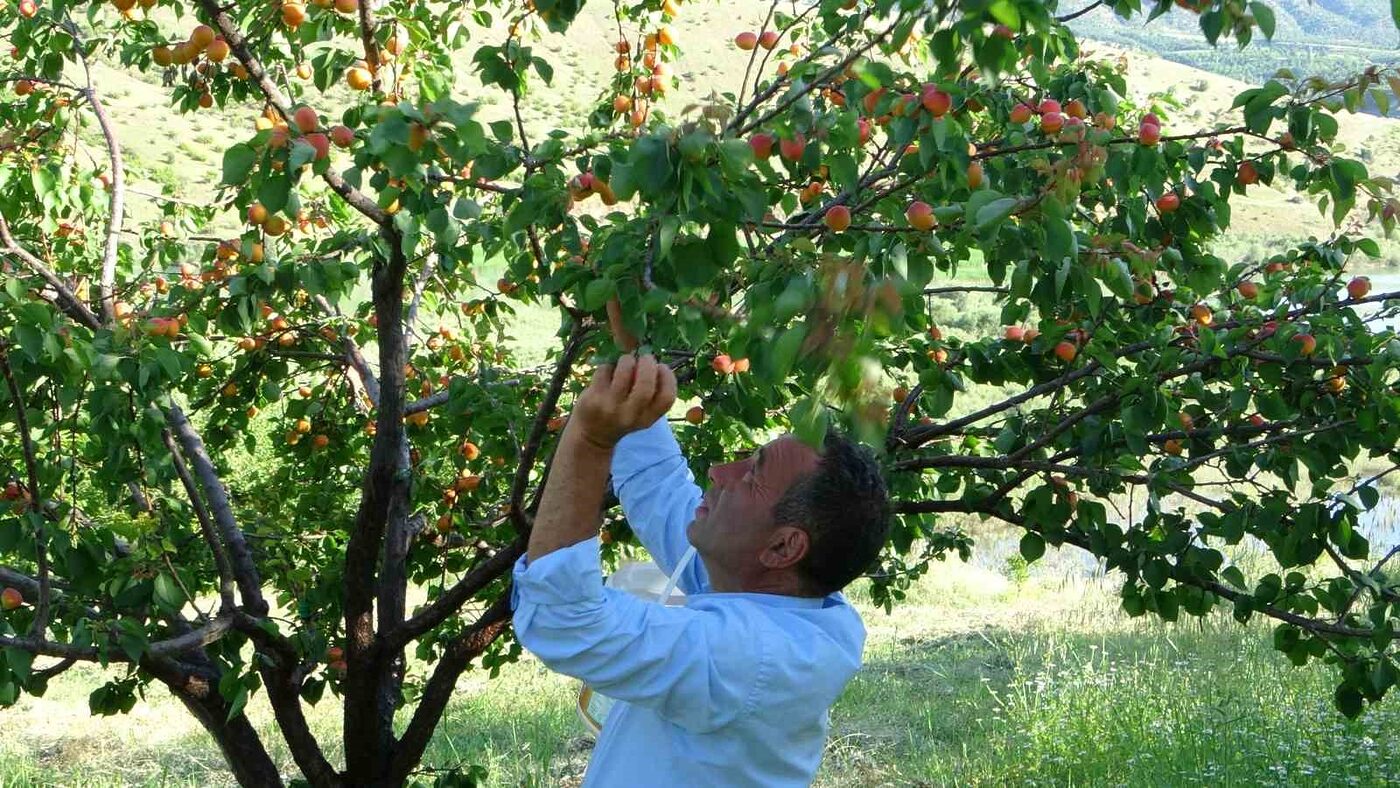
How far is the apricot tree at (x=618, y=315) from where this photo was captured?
2.03m

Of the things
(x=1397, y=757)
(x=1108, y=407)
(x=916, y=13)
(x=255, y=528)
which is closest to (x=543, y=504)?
(x=916, y=13)

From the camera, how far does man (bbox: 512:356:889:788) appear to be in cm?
160

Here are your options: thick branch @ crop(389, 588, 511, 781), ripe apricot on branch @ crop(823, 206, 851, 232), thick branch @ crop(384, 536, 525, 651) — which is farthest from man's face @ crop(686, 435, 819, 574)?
thick branch @ crop(389, 588, 511, 781)

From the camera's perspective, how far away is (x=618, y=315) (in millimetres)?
1911

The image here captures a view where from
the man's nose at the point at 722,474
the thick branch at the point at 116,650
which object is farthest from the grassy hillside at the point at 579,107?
the man's nose at the point at 722,474

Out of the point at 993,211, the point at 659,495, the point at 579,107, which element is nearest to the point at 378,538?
the point at 659,495

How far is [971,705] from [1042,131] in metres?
4.60

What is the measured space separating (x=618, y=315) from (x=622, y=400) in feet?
1.18

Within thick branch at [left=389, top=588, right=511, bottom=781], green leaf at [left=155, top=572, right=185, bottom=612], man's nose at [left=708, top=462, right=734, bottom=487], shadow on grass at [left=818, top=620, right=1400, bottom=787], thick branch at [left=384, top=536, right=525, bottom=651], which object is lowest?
shadow on grass at [left=818, top=620, right=1400, bottom=787]

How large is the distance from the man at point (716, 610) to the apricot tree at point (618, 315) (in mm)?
166

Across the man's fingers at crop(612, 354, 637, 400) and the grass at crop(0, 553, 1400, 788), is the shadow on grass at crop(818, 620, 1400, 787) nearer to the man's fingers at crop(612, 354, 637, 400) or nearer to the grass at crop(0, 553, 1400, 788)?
the grass at crop(0, 553, 1400, 788)

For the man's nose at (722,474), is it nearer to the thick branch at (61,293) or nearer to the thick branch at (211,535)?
the thick branch at (211,535)

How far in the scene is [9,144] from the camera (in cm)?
360

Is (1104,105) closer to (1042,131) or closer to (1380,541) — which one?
(1042,131)
